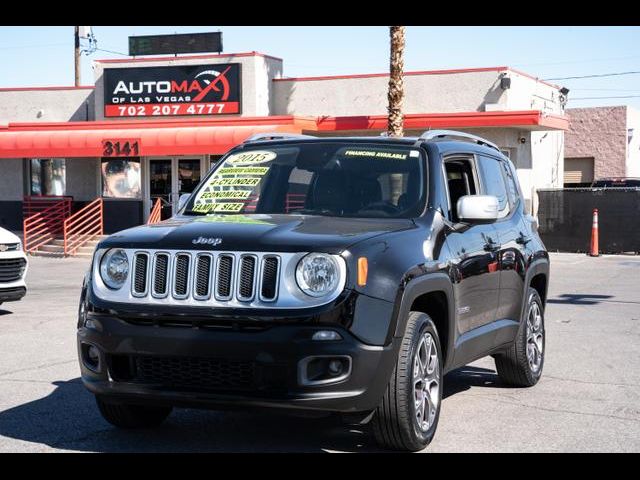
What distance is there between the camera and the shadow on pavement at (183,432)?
20.2ft

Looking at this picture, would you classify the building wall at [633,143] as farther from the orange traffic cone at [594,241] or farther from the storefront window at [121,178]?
the storefront window at [121,178]

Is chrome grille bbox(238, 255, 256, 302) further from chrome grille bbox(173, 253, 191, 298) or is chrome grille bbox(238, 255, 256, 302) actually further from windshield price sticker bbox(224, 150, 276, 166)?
windshield price sticker bbox(224, 150, 276, 166)

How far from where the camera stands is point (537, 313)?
28.4 feet

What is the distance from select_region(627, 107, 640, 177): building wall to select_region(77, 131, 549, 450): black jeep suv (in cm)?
4090

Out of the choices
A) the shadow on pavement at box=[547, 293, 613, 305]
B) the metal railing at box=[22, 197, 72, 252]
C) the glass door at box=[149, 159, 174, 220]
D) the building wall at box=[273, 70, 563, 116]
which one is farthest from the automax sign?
the shadow on pavement at box=[547, 293, 613, 305]

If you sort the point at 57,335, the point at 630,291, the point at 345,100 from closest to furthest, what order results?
the point at 57,335 → the point at 630,291 → the point at 345,100

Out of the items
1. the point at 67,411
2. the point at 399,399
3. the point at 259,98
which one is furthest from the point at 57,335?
the point at 259,98

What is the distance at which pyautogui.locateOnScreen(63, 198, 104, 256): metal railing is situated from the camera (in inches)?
1061

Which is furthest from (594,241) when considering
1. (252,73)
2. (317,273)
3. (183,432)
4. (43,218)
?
(317,273)

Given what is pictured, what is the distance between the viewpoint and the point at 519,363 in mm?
8172

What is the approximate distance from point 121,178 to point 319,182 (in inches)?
934
